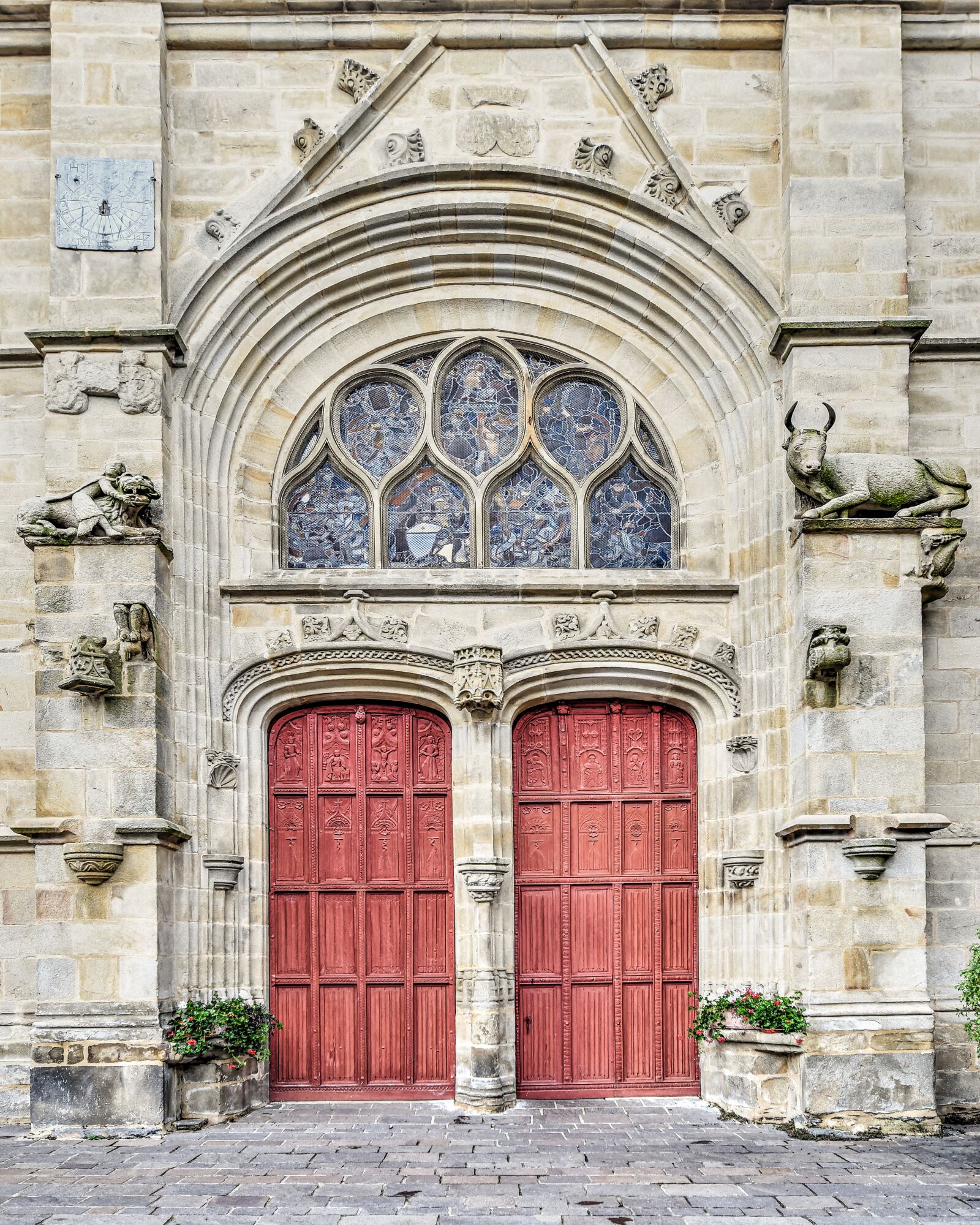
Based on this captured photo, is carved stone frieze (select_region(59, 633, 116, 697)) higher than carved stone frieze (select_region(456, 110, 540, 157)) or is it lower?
lower

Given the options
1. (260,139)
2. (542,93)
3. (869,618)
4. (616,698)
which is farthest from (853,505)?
(260,139)

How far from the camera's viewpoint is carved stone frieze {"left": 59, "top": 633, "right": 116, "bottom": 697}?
9.11 m

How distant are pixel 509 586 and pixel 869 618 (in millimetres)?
2576

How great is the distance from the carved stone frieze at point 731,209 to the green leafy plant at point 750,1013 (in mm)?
5564

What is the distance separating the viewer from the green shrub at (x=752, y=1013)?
9.16 meters

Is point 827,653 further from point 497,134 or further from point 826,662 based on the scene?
point 497,134

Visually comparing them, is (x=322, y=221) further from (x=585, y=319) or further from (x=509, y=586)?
(x=509, y=586)

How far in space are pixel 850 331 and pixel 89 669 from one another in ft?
19.0

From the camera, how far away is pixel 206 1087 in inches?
367

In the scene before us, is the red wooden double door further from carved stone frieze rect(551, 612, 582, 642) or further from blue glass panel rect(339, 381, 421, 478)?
blue glass panel rect(339, 381, 421, 478)

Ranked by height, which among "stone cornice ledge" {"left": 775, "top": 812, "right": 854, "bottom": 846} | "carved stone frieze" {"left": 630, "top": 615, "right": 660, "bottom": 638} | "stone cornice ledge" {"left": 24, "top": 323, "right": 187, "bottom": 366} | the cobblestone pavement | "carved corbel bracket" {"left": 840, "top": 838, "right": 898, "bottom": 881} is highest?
"stone cornice ledge" {"left": 24, "top": 323, "right": 187, "bottom": 366}

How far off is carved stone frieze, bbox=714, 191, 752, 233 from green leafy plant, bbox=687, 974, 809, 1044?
5.56m

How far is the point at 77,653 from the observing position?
9.13 metres

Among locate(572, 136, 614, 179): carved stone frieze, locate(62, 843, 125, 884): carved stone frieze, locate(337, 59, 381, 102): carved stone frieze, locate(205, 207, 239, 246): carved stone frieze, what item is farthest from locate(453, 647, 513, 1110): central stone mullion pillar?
locate(337, 59, 381, 102): carved stone frieze
